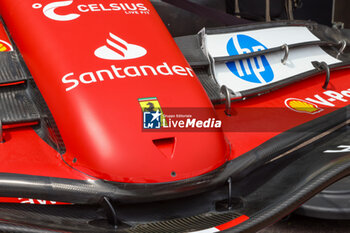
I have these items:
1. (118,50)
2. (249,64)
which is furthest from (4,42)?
(249,64)

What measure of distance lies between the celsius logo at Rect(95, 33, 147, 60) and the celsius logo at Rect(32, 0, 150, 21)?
0.12 metres

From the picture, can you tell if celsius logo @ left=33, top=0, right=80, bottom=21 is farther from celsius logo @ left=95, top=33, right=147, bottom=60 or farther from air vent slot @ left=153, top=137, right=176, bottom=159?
air vent slot @ left=153, top=137, right=176, bottom=159

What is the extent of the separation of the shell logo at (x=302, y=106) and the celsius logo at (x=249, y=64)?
109mm

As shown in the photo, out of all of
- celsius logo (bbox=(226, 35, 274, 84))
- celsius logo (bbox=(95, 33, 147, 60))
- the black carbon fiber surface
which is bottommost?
celsius logo (bbox=(226, 35, 274, 84))

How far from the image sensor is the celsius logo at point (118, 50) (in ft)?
4.53

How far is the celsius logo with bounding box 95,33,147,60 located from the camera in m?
1.38

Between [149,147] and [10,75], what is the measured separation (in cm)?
51

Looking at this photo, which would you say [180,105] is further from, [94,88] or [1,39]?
[1,39]

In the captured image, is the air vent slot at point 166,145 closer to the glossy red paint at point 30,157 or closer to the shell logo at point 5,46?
the glossy red paint at point 30,157

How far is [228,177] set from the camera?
126 cm

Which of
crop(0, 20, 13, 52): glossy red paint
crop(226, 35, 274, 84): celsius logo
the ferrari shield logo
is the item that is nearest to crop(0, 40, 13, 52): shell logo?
crop(0, 20, 13, 52): glossy red paint

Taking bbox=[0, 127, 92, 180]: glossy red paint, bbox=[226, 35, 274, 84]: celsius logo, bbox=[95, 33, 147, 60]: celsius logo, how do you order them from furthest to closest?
bbox=[226, 35, 274, 84]: celsius logo → bbox=[95, 33, 147, 60]: celsius logo → bbox=[0, 127, 92, 180]: glossy red paint

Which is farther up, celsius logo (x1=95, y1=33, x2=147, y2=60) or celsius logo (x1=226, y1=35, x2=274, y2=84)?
celsius logo (x1=95, y1=33, x2=147, y2=60)

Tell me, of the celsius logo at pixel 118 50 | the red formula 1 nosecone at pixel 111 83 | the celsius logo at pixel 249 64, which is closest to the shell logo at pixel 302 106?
the celsius logo at pixel 249 64
